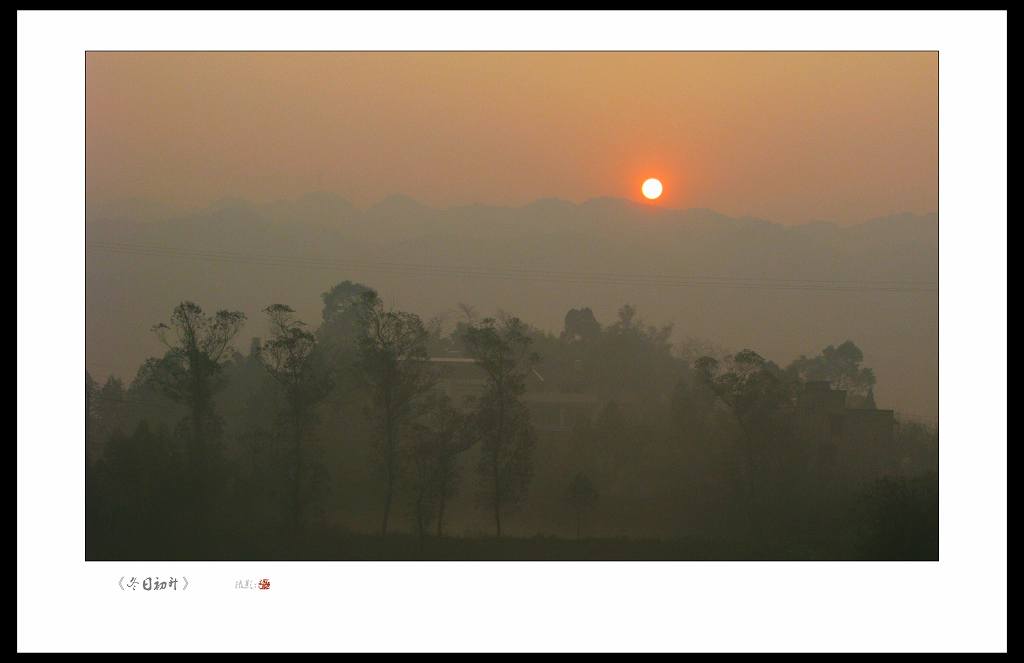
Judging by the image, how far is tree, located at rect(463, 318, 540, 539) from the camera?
5.41 meters

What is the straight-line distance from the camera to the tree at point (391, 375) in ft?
18.0

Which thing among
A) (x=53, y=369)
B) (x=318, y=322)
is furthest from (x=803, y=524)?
(x=53, y=369)

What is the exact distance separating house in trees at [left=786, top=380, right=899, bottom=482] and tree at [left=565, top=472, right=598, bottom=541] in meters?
1.73

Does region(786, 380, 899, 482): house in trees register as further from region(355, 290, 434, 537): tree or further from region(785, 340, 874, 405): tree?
region(355, 290, 434, 537): tree

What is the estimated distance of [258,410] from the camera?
5.57 m

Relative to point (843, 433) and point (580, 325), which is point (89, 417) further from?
point (843, 433)

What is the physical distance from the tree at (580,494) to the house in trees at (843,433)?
5.68ft

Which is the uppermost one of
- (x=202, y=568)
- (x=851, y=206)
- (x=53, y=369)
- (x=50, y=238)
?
(x=851, y=206)

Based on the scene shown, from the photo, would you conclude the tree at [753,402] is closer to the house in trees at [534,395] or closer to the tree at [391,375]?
the house in trees at [534,395]

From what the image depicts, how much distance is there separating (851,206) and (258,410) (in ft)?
16.2

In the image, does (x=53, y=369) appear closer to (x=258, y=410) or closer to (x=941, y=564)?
(x=258, y=410)

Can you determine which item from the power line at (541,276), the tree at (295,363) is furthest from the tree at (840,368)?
the tree at (295,363)

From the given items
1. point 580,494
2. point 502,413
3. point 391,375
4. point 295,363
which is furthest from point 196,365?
point 580,494

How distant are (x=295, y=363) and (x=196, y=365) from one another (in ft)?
2.47
